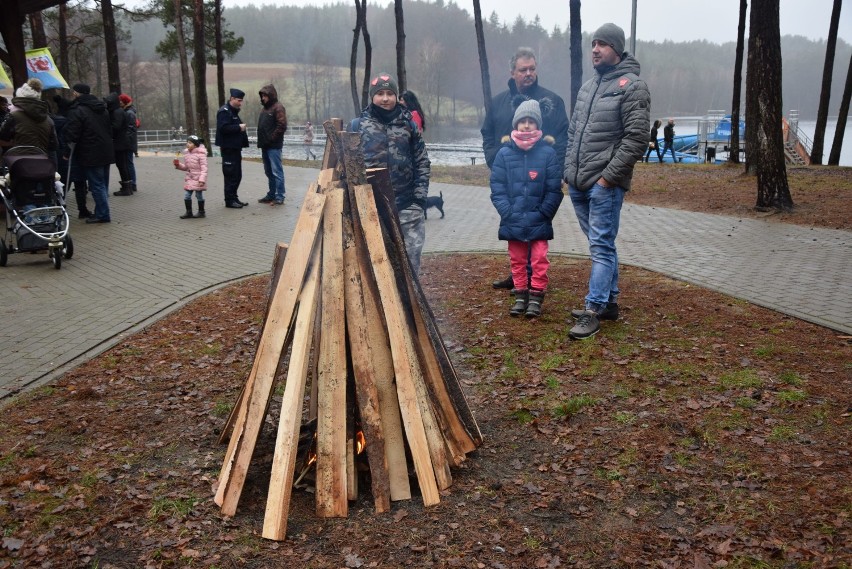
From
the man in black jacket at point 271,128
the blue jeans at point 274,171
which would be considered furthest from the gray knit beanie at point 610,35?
the blue jeans at point 274,171

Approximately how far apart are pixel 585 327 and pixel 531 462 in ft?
7.28

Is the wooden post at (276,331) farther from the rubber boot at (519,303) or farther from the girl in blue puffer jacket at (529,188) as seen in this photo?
the rubber boot at (519,303)

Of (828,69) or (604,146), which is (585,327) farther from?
(828,69)

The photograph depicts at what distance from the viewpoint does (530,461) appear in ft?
14.3

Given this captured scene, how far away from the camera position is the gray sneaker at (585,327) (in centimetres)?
629

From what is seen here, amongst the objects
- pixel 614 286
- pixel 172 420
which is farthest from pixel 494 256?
pixel 172 420

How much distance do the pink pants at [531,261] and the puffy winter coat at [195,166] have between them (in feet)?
26.2

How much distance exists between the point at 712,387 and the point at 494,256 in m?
5.15

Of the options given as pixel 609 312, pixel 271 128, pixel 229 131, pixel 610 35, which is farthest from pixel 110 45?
pixel 609 312

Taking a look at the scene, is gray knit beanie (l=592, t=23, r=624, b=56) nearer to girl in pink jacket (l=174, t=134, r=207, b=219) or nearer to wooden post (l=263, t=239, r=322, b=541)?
wooden post (l=263, t=239, r=322, b=541)

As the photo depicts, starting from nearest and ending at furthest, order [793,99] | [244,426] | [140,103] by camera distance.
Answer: [244,426], [140,103], [793,99]

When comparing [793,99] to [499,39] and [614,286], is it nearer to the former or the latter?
[499,39]

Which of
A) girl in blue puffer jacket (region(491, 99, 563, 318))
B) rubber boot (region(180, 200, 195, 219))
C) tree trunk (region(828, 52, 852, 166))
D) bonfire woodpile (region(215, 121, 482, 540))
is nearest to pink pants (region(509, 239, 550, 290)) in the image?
girl in blue puffer jacket (region(491, 99, 563, 318))

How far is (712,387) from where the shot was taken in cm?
520
